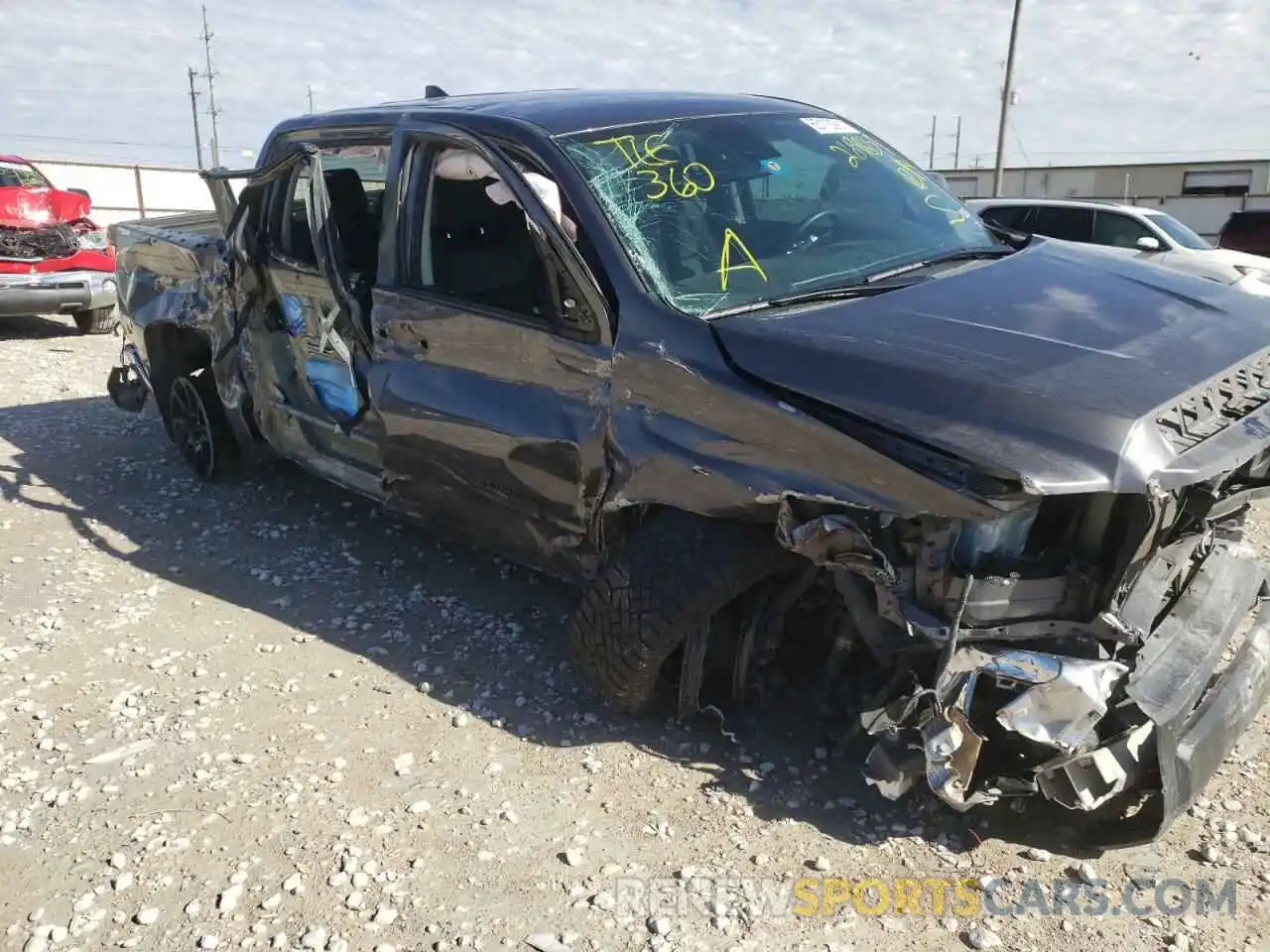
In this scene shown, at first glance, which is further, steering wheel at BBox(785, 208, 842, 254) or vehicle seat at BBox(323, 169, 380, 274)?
vehicle seat at BBox(323, 169, 380, 274)

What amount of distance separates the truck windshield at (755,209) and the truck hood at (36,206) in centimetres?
992

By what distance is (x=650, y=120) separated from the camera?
353cm

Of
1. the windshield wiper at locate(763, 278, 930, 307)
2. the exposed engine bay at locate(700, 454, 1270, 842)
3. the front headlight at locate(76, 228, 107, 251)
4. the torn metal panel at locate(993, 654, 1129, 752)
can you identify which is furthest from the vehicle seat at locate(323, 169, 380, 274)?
the front headlight at locate(76, 228, 107, 251)

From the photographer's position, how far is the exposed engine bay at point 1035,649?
7.91 feet

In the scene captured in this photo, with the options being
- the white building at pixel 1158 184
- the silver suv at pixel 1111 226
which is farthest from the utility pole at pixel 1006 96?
the silver suv at pixel 1111 226

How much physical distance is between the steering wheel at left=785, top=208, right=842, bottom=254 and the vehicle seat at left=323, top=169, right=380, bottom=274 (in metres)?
1.92

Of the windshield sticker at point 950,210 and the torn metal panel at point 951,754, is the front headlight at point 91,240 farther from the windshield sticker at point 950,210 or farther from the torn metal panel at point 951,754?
the torn metal panel at point 951,754

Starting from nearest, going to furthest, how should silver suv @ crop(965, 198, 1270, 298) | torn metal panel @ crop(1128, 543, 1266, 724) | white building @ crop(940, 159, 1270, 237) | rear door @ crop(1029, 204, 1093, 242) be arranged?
torn metal panel @ crop(1128, 543, 1266, 724) < silver suv @ crop(965, 198, 1270, 298) < rear door @ crop(1029, 204, 1093, 242) < white building @ crop(940, 159, 1270, 237)

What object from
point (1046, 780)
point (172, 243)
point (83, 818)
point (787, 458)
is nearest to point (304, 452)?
point (172, 243)

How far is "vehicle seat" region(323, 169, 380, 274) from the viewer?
4.34 m

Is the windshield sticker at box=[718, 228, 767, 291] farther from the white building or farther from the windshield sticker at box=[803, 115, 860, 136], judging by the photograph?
the white building

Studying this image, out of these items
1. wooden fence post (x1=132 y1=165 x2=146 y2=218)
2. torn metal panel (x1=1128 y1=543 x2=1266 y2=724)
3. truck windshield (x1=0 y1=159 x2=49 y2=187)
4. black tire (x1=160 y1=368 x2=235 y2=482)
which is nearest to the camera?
torn metal panel (x1=1128 y1=543 x2=1266 y2=724)

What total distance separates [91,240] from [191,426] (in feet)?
22.2

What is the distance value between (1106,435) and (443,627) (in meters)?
2.65
